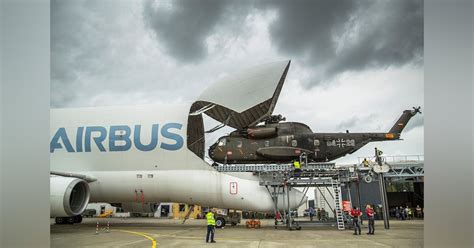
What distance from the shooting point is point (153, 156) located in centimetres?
1902

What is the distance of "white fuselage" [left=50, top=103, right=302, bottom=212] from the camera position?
18516 mm

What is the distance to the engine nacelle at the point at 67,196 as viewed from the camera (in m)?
16.6

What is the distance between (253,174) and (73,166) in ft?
30.4

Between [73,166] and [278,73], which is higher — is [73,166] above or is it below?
below

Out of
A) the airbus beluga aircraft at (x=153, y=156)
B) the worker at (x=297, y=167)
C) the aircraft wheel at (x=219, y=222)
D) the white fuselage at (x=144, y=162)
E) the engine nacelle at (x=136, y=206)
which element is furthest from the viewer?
the engine nacelle at (x=136, y=206)

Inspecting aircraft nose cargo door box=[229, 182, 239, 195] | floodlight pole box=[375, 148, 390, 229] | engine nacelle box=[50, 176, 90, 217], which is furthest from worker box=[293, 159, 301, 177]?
engine nacelle box=[50, 176, 90, 217]

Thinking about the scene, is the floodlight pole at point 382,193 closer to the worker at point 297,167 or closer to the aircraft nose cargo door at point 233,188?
the worker at point 297,167

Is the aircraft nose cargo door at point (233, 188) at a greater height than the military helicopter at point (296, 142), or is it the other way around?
the military helicopter at point (296, 142)

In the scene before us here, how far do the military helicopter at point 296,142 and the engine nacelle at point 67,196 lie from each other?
23.2 feet

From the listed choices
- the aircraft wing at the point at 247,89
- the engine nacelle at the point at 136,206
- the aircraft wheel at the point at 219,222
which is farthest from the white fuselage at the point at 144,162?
the aircraft wing at the point at 247,89

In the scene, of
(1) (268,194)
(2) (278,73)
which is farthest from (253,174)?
(2) (278,73)
